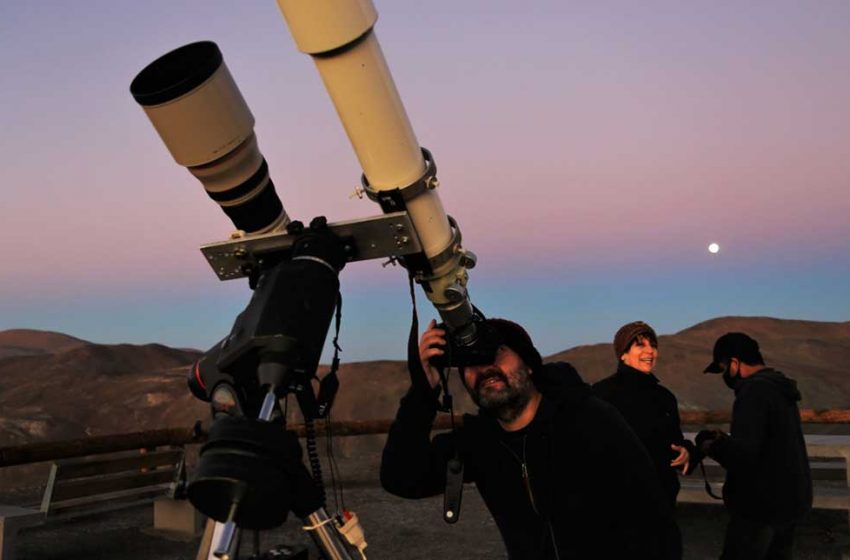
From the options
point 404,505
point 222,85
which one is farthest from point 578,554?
point 404,505

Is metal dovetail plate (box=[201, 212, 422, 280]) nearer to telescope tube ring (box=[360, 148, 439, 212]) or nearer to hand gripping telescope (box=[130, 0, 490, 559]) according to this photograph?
hand gripping telescope (box=[130, 0, 490, 559])

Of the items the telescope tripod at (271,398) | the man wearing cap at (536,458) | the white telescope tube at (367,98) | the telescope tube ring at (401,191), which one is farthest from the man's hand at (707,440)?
the telescope tripod at (271,398)

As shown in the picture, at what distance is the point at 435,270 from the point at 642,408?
229 centimetres

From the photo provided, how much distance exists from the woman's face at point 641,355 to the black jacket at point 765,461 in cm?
57

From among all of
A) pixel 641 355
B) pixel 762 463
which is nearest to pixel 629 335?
pixel 641 355

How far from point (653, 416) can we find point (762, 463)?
811mm

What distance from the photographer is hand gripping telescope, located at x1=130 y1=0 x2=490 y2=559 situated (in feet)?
4.39

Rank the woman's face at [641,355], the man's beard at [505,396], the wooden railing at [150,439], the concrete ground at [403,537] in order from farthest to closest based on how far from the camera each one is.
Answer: the concrete ground at [403,537] < the wooden railing at [150,439] < the woman's face at [641,355] < the man's beard at [505,396]

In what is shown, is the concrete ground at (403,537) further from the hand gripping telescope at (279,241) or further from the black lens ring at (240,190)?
the black lens ring at (240,190)

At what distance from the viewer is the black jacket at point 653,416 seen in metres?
4.25

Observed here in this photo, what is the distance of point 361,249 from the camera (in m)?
2.06

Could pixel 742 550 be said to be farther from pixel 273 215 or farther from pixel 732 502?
pixel 273 215

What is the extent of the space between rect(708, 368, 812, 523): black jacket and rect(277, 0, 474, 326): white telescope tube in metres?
2.84

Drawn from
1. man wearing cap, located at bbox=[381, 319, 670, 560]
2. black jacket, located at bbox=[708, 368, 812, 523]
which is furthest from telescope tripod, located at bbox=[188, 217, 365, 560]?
black jacket, located at bbox=[708, 368, 812, 523]
